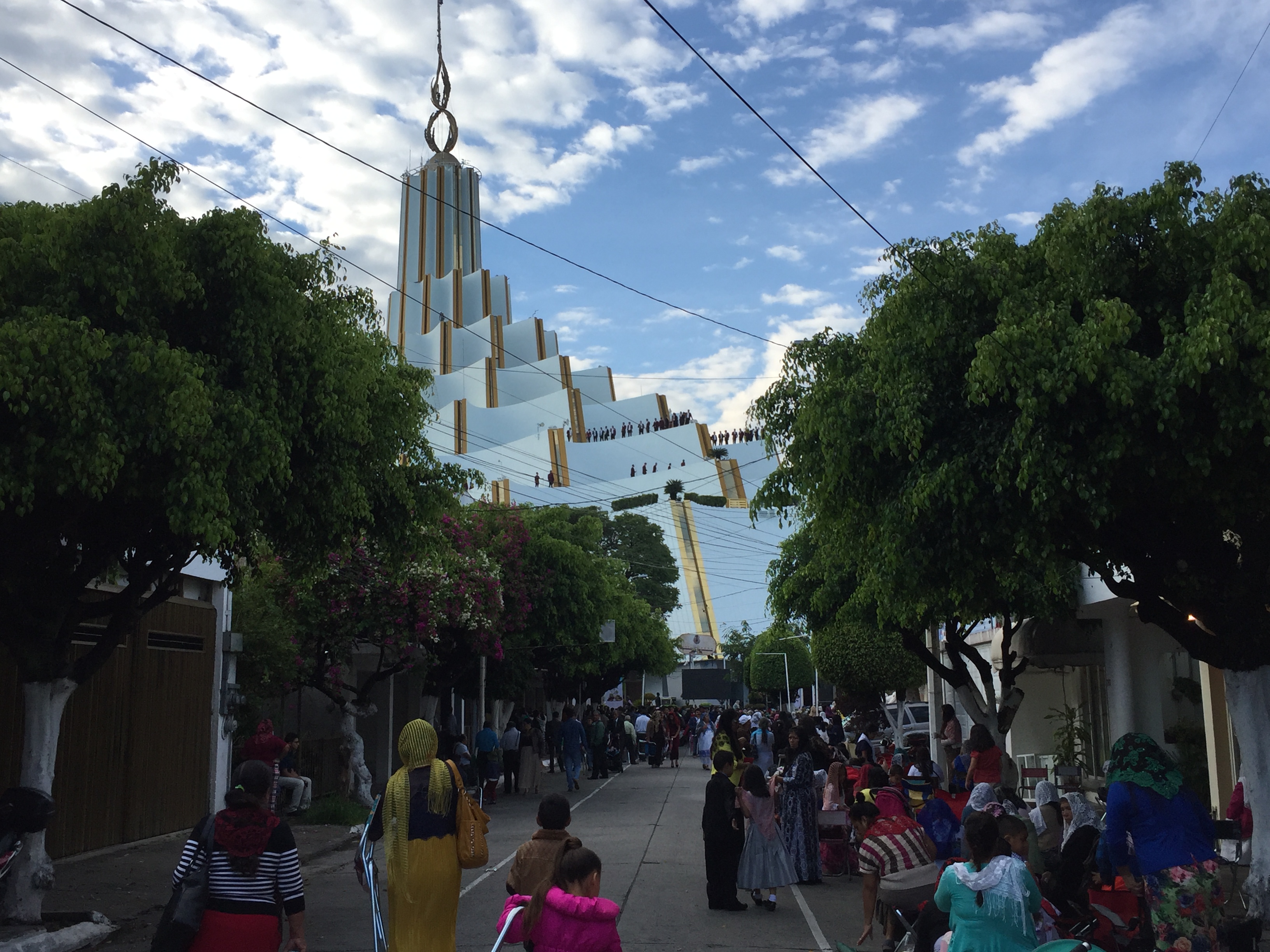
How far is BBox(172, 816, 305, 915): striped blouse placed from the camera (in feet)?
16.1

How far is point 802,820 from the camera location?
37.9ft

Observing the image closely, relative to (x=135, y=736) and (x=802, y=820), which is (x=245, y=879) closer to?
(x=802, y=820)

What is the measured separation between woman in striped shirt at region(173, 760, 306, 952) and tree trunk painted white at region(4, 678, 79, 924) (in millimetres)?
4328

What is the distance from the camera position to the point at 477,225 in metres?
96.1

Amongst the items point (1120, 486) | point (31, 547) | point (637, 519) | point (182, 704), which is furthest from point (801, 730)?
point (637, 519)

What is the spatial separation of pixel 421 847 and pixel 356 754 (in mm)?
12895

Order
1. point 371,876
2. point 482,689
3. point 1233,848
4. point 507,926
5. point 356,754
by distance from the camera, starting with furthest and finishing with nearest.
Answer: point 482,689, point 356,754, point 1233,848, point 371,876, point 507,926

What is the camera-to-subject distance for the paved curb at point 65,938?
7.63 m

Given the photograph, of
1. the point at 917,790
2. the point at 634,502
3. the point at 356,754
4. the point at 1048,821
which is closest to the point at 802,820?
the point at 917,790

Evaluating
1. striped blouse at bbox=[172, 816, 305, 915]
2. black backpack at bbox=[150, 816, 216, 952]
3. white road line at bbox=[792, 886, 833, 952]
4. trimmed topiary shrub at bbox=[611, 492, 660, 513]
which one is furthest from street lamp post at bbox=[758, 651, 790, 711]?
black backpack at bbox=[150, 816, 216, 952]

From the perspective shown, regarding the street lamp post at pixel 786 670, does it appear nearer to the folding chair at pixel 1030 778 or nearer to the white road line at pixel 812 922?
the folding chair at pixel 1030 778

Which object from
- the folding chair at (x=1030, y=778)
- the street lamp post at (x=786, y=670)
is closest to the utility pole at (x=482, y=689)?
the folding chair at (x=1030, y=778)

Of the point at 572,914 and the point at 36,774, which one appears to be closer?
the point at 572,914

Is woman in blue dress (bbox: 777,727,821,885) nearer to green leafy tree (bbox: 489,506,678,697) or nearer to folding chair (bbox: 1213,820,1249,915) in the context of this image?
folding chair (bbox: 1213,820,1249,915)
